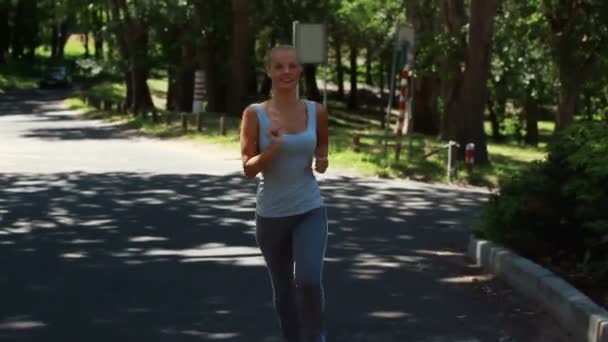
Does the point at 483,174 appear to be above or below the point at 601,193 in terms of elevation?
below

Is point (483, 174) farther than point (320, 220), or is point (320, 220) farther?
point (483, 174)

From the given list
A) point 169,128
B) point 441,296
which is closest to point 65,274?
point 441,296

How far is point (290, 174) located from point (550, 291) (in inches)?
106

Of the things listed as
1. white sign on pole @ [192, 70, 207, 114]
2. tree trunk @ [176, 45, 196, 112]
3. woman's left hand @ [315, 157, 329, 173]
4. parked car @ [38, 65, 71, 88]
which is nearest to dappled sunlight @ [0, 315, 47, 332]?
woman's left hand @ [315, 157, 329, 173]

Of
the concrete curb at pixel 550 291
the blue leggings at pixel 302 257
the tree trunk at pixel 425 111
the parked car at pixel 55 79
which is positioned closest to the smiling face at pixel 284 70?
the blue leggings at pixel 302 257

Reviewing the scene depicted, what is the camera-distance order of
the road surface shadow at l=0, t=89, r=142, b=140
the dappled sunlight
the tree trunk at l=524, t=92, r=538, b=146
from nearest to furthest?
the dappled sunlight → the road surface shadow at l=0, t=89, r=142, b=140 → the tree trunk at l=524, t=92, r=538, b=146

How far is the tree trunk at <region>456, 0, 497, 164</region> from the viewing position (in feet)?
64.5

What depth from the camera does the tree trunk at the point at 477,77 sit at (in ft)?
64.5

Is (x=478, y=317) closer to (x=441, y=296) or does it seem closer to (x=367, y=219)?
(x=441, y=296)

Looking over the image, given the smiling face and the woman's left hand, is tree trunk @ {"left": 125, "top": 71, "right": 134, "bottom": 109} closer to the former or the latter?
the woman's left hand

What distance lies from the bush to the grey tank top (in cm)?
320

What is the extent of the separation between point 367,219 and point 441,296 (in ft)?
16.1

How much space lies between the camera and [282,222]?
512cm

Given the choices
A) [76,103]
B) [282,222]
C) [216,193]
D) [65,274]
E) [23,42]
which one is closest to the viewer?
[282,222]
